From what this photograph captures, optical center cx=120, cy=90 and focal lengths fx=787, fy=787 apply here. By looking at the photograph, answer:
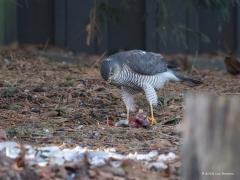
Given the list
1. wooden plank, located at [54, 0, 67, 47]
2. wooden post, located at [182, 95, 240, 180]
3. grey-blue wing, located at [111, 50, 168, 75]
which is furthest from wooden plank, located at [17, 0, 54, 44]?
wooden post, located at [182, 95, 240, 180]

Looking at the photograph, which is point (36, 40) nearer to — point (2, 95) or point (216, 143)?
point (2, 95)

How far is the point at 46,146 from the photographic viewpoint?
20.2 feet

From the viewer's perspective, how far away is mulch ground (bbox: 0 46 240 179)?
6047 millimetres

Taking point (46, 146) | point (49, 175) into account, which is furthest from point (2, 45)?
point (49, 175)

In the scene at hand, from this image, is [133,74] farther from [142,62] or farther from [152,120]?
[152,120]

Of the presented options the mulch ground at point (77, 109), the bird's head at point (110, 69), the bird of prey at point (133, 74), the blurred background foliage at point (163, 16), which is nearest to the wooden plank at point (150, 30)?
the blurred background foliage at point (163, 16)

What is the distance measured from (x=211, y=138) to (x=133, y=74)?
4.06 meters

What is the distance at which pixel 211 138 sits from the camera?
4.07 m

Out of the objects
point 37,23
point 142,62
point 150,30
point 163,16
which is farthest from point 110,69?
point 37,23

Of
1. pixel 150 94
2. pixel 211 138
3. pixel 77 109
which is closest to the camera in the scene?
pixel 211 138

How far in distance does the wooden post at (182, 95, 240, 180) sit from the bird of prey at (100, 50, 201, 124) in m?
3.59

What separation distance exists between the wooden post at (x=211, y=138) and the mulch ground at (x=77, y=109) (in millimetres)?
1004

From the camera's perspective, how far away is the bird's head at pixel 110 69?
7.87 meters

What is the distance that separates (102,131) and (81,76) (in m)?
3.20
